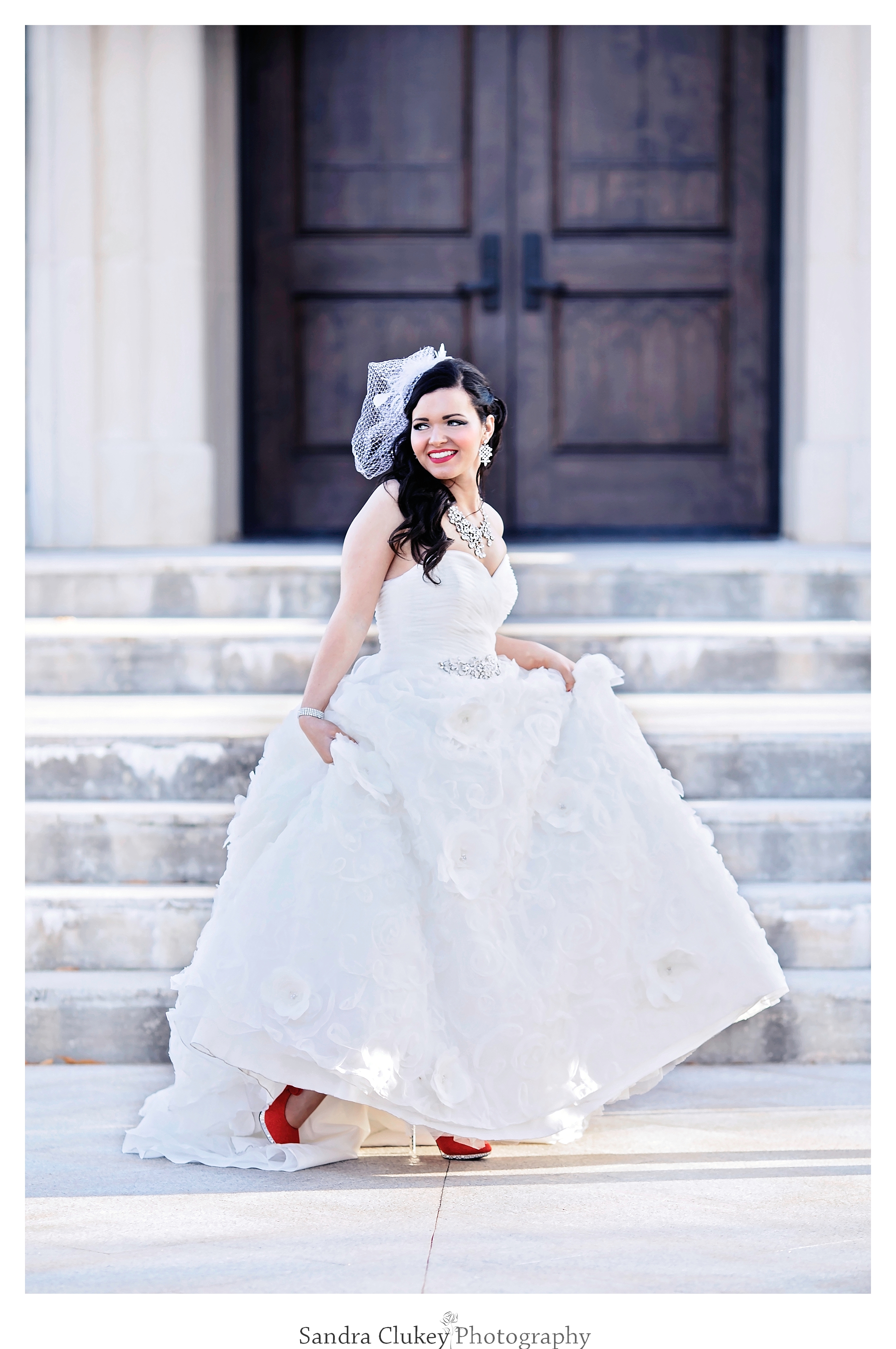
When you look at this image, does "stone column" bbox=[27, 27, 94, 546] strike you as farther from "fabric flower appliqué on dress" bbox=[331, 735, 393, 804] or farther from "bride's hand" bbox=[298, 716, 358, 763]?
"fabric flower appliqué on dress" bbox=[331, 735, 393, 804]

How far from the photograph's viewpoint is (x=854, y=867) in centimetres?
423

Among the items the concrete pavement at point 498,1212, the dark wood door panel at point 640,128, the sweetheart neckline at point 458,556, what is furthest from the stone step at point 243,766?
the dark wood door panel at point 640,128

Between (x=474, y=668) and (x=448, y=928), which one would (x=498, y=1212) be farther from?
(x=474, y=668)

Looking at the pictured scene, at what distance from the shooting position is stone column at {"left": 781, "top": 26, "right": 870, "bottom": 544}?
6352 millimetres

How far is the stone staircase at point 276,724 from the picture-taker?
3.83 m

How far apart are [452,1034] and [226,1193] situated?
563 mm

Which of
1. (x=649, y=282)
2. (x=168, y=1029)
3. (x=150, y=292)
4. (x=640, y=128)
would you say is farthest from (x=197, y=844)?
(x=640, y=128)

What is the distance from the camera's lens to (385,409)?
11.0 ft

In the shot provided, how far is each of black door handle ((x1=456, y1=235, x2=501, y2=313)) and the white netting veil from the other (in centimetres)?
363

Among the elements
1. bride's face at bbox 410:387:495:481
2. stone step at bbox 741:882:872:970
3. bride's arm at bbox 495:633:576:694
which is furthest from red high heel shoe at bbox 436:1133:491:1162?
bride's face at bbox 410:387:495:481

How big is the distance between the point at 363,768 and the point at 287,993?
51 cm

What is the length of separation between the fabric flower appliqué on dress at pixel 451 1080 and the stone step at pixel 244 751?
1.73 metres

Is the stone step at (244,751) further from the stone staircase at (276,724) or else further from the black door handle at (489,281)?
the black door handle at (489,281)
